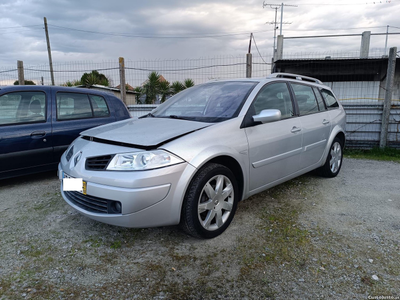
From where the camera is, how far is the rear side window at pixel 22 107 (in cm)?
397

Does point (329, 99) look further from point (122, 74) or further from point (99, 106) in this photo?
point (122, 74)

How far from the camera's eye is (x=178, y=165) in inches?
91.5

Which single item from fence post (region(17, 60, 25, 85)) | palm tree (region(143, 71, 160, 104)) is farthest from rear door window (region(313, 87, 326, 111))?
palm tree (region(143, 71, 160, 104))

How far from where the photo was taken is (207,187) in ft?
8.30

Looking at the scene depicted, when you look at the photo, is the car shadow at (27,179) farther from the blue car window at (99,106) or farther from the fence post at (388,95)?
the fence post at (388,95)

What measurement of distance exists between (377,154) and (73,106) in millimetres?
6660

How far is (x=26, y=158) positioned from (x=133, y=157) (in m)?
2.56

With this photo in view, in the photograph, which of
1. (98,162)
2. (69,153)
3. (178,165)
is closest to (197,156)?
(178,165)

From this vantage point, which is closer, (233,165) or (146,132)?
(146,132)

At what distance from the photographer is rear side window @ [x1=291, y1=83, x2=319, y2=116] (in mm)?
3771

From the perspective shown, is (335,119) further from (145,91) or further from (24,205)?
(145,91)

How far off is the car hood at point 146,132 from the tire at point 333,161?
2596 millimetres

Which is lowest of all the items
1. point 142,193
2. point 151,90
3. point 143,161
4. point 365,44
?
point 142,193

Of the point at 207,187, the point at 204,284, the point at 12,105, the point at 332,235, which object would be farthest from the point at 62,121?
the point at 332,235
